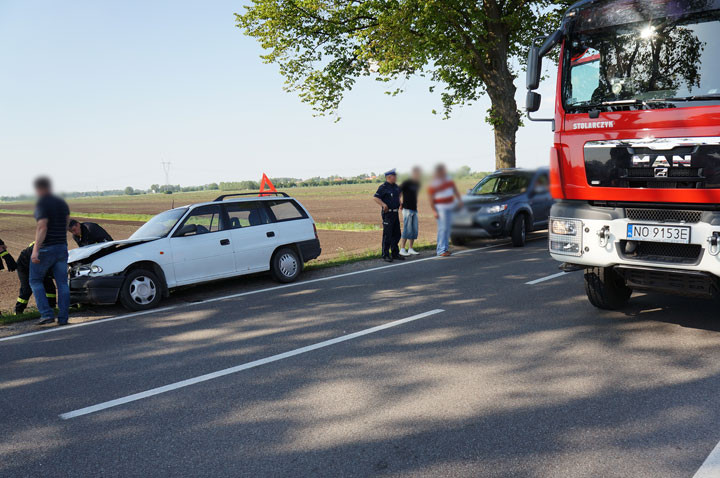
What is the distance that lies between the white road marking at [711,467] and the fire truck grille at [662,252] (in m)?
2.26

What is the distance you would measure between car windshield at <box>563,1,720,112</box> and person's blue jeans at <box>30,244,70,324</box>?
6608 millimetres

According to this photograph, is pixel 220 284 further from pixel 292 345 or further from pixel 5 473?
pixel 5 473

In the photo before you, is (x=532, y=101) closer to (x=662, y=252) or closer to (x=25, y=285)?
(x=662, y=252)

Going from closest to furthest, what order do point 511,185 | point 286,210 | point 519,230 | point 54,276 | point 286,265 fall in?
point 511,185 < point 54,276 < point 286,265 < point 286,210 < point 519,230

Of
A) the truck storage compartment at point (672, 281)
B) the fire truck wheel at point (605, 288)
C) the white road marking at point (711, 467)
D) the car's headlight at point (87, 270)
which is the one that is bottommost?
the white road marking at point (711, 467)

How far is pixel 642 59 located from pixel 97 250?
7381mm

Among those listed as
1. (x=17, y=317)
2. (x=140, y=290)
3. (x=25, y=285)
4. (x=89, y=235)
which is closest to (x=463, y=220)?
(x=140, y=290)

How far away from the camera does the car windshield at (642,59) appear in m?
4.98

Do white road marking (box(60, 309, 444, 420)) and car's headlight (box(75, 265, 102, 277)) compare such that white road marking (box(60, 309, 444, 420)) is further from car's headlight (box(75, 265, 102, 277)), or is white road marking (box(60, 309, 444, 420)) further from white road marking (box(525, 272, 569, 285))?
car's headlight (box(75, 265, 102, 277))

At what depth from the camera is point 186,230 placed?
881 centimetres

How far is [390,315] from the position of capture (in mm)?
6910

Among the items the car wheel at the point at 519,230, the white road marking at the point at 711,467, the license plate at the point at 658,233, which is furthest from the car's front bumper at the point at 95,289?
the car wheel at the point at 519,230

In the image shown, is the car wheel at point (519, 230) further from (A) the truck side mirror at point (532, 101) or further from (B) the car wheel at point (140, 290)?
(B) the car wheel at point (140, 290)

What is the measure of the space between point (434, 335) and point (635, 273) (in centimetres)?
210
